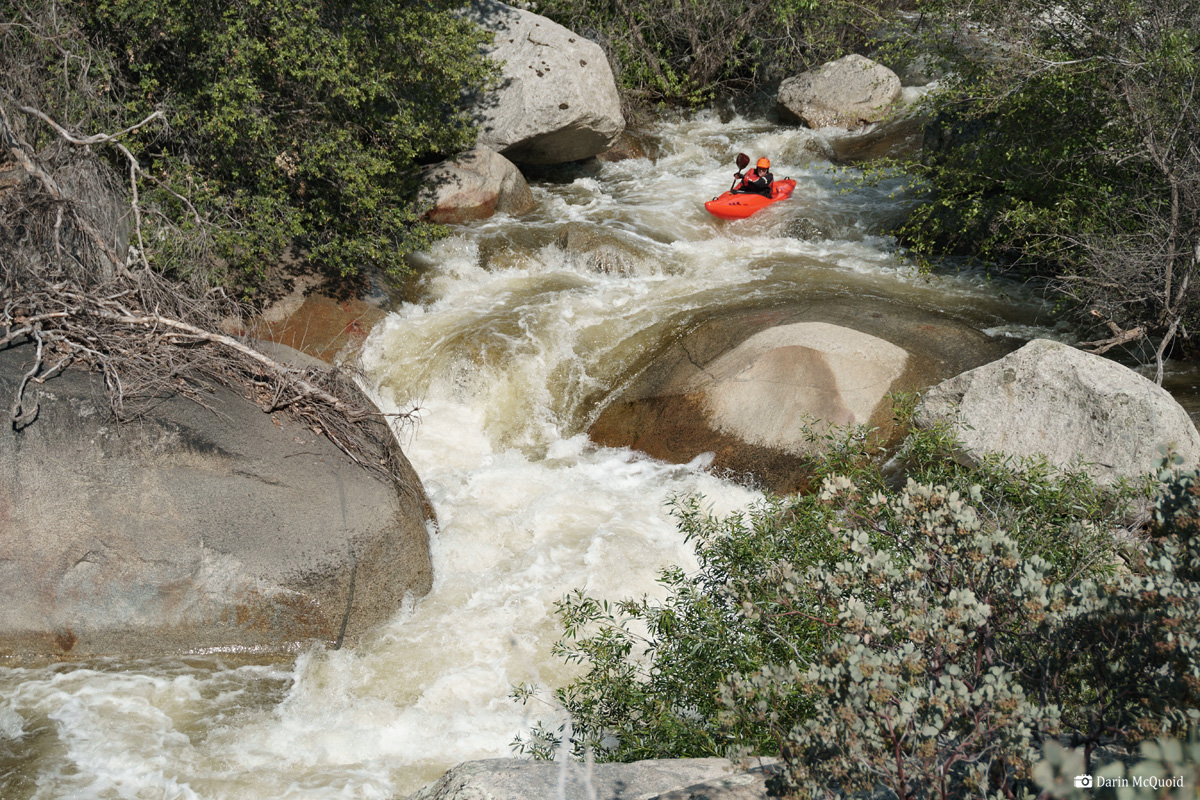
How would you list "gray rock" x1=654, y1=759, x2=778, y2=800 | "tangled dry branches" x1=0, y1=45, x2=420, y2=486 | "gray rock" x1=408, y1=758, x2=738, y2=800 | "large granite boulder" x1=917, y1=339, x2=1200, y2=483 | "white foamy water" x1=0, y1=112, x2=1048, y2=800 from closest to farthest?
"gray rock" x1=654, y1=759, x2=778, y2=800 < "gray rock" x1=408, y1=758, x2=738, y2=800 < "white foamy water" x1=0, y1=112, x2=1048, y2=800 < "tangled dry branches" x1=0, y1=45, x2=420, y2=486 < "large granite boulder" x1=917, y1=339, x2=1200, y2=483

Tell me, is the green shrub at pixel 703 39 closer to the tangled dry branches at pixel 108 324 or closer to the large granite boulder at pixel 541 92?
the large granite boulder at pixel 541 92

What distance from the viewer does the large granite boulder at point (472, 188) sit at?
1203cm

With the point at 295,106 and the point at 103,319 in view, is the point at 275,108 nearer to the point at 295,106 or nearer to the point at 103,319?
the point at 295,106

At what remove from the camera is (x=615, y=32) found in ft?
56.3

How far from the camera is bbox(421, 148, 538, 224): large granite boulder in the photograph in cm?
1203

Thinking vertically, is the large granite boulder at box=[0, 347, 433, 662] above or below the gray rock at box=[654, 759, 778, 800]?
below

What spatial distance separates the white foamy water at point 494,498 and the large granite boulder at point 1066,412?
6.81ft

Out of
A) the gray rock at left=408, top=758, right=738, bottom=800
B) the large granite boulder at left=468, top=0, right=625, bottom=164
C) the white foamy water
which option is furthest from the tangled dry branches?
the large granite boulder at left=468, top=0, right=625, bottom=164

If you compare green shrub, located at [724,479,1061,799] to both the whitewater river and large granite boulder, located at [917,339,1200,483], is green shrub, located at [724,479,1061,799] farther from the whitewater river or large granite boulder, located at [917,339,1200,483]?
large granite boulder, located at [917,339,1200,483]

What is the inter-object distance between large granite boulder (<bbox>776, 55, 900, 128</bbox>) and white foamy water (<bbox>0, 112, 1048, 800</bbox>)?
2.28 m

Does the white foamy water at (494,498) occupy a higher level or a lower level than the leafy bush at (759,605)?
lower

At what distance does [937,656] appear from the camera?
2.66m

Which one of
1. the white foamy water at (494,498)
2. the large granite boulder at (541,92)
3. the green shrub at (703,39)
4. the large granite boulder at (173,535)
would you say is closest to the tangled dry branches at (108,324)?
the large granite boulder at (173,535)

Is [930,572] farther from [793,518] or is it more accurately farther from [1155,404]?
[1155,404]
